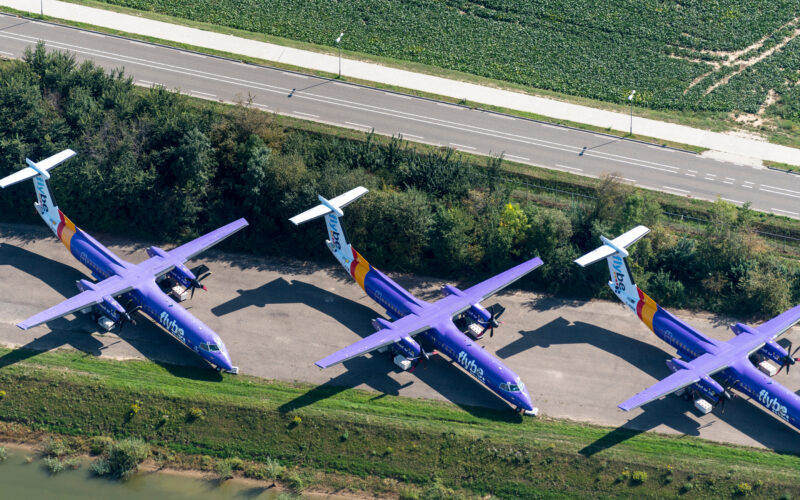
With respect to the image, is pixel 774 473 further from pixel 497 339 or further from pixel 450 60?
pixel 450 60

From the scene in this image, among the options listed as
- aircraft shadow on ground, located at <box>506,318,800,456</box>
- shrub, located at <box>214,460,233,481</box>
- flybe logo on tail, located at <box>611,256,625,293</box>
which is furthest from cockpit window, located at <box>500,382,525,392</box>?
shrub, located at <box>214,460,233,481</box>

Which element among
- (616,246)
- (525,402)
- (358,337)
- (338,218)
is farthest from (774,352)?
(338,218)

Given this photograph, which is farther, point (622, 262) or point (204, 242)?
point (204, 242)

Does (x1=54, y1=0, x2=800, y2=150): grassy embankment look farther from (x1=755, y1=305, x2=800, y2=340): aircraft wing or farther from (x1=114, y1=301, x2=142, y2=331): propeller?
(x1=114, y1=301, x2=142, y2=331): propeller

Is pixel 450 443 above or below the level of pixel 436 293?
below

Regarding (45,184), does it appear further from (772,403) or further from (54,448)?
(772,403)

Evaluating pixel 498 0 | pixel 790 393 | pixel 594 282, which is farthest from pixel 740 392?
pixel 498 0
